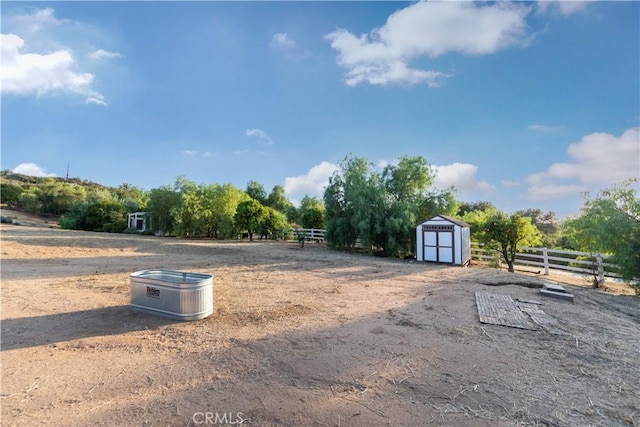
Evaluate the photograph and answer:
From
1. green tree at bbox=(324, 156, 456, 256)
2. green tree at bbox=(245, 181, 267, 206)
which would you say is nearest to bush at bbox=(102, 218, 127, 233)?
green tree at bbox=(245, 181, 267, 206)

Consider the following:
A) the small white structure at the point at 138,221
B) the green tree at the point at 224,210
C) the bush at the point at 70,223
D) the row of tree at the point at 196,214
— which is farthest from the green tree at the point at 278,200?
the bush at the point at 70,223

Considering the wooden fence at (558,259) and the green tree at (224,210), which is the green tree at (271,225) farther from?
the wooden fence at (558,259)

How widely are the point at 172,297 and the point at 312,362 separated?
9.29 feet

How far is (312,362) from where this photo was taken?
3.34m

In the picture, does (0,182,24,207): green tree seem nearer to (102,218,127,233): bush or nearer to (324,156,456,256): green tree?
(102,218,127,233): bush

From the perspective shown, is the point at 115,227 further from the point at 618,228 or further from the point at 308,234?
the point at 618,228

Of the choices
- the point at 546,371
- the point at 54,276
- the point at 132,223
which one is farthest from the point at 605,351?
the point at 132,223

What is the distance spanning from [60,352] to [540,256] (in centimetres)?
1499

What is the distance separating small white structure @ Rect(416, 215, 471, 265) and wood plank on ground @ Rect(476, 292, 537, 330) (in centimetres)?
580

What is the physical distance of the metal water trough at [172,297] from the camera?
4.73 m

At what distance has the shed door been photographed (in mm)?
12336

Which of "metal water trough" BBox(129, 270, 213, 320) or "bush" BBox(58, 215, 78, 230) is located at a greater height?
"bush" BBox(58, 215, 78, 230)

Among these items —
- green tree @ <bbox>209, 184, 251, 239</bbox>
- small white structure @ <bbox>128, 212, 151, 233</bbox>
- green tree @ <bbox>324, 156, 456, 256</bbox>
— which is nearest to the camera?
green tree @ <bbox>324, 156, 456, 256</bbox>

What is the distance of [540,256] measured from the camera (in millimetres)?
11859
